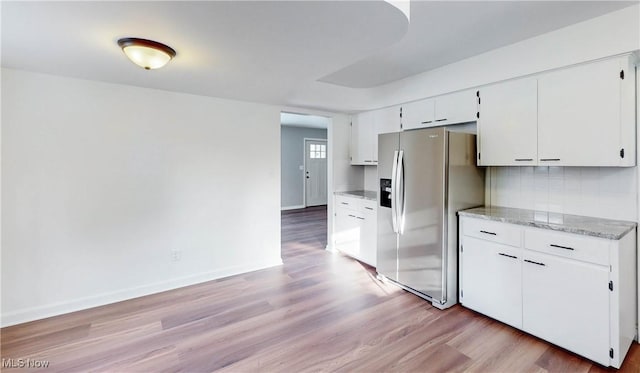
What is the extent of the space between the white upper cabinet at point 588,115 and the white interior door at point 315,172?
694 cm

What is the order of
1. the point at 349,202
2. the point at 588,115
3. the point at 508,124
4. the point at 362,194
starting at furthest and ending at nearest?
1. the point at 362,194
2. the point at 349,202
3. the point at 508,124
4. the point at 588,115

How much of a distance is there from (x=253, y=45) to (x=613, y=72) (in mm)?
2582

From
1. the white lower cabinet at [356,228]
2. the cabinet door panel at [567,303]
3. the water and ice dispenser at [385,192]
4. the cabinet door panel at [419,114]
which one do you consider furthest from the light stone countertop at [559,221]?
the white lower cabinet at [356,228]

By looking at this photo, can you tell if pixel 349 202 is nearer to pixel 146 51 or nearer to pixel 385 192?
pixel 385 192

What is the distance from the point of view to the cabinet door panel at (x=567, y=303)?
1.91m

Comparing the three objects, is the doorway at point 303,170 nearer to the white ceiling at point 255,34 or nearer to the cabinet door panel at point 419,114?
the cabinet door panel at point 419,114

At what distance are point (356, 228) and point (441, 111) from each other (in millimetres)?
1853

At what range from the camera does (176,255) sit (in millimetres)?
3211

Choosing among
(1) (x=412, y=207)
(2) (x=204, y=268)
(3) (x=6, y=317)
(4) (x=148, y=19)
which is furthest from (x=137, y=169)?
Result: (1) (x=412, y=207)

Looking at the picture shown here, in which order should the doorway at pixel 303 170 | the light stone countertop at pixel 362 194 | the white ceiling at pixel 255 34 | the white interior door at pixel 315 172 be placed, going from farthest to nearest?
1. the white interior door at pixel 315 172
2. the doorway at pixel 303 170
3. the light stone countertop at pixel 362 194
4. the white ceiling at pixel 255 34

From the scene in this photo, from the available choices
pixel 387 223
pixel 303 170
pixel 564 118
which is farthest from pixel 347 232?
pixel 303 170
